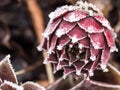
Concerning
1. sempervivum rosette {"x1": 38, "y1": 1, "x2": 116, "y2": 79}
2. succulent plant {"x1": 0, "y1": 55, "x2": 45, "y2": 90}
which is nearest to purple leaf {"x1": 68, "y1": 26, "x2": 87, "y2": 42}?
sempervivum rosette {"x1": 38, "y1": 1, "x2": 116, "y2": 79}

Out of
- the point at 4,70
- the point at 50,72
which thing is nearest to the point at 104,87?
the point at 4,70

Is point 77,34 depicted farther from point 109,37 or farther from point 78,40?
point 109,37

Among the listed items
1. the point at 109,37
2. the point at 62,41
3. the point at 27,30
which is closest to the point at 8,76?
the point at 62,41

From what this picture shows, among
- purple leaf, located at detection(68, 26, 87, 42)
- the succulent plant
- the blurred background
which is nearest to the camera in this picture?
purple leaf, located at detection(68, 26, 87, 42)

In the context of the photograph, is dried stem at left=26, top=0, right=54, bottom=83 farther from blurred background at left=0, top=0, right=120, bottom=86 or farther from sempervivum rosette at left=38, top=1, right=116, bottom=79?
sempervivum rosette at left=38, top=1, right=116, bottom=79

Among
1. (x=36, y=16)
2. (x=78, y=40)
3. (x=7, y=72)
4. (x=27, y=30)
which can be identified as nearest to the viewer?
(x=78, y=40)

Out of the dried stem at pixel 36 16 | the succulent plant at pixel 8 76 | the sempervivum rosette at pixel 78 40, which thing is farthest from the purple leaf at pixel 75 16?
the dried stem at pixel 36 16

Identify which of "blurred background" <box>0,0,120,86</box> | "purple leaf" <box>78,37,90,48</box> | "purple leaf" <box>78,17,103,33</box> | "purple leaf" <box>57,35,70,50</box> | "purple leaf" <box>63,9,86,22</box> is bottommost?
"purple leaf" <box>78,37,90,48</box>
